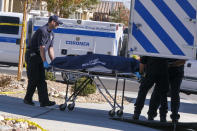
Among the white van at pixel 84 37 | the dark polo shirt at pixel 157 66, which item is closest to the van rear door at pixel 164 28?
the dark polo shirt at pixel 157 66

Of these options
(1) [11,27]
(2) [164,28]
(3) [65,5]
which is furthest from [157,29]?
(3) [65,5]

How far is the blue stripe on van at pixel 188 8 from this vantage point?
9750 millimetres

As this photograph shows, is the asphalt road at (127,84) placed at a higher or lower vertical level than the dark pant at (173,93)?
lower

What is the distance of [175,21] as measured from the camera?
32.3 feet

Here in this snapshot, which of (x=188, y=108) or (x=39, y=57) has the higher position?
(x=39, y=57)

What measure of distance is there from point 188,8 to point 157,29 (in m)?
0.64

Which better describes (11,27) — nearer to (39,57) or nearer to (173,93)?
(39,57)

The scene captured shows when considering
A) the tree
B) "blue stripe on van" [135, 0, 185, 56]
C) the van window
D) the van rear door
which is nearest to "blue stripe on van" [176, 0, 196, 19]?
the van rear door

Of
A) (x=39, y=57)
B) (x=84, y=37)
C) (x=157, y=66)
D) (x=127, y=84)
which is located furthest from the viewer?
(x=127, y=84)

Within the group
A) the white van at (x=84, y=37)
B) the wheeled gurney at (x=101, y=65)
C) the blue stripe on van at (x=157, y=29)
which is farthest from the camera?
the white van at (x=84, y=37)

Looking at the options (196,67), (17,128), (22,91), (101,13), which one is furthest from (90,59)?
(101,13)

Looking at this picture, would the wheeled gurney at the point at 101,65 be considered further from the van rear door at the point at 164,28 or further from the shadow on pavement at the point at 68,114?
the shadow on pavement at the point at 68,114

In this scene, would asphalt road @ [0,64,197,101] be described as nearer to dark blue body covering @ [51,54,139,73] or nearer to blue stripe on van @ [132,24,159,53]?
dark blue body covering @ [51,54,139,73]

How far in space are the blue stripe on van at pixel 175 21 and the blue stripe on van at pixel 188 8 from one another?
20cm
